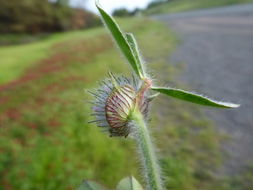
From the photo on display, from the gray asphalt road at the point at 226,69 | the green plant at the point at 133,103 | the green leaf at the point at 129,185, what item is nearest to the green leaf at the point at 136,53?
the green plant at the point at 133,103

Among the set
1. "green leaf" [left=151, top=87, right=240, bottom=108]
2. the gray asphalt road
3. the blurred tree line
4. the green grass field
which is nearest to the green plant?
"green leaf" [left=151, top=87, right=240, bottom=108]

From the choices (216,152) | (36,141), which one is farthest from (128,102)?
(216,152)

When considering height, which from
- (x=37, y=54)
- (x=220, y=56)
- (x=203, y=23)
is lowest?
(x=203, y=23)

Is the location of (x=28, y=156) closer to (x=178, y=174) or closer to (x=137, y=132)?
(x=178, y=174)

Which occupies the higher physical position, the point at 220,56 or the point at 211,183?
the point at 211,183

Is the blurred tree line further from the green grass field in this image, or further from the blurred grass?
the green grass field
